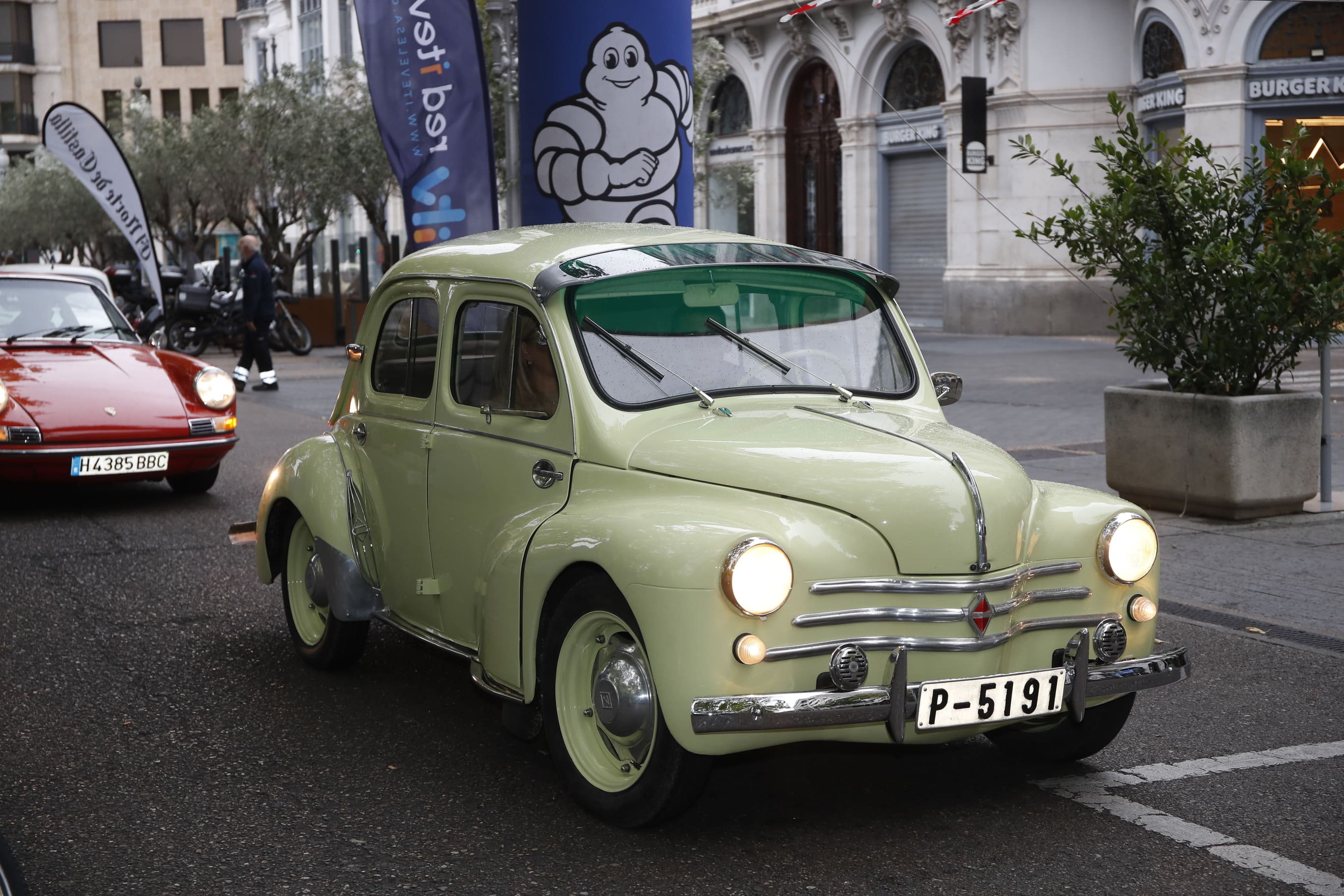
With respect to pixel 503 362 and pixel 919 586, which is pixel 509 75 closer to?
pixel 503 362

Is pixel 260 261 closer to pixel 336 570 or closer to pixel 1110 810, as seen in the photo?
pixel 336 570

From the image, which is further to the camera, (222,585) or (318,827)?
(222,585)

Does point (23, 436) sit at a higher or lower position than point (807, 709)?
higher

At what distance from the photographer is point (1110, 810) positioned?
4.42 meters

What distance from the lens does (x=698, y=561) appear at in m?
3.92

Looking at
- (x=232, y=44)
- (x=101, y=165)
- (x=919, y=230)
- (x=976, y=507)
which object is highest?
(x=232, y=44)

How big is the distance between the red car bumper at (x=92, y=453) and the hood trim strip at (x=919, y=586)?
276 inches

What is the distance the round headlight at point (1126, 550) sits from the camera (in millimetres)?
4371

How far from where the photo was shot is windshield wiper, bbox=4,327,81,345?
10.6m

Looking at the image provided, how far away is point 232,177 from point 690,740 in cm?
3648

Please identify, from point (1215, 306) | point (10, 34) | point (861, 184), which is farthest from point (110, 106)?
point (1215, 306)

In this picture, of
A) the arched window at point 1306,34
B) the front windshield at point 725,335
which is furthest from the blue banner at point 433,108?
the arched window at point 1306,34

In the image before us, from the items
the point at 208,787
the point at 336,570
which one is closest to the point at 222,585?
the point at 336,570

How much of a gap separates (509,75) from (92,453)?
265 inches
